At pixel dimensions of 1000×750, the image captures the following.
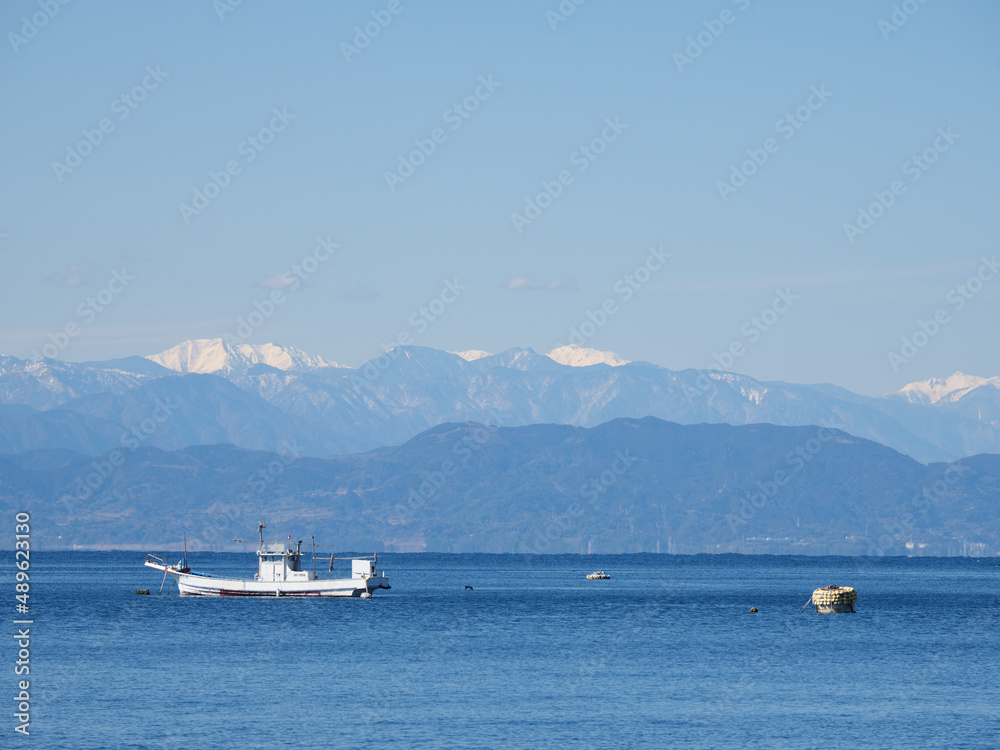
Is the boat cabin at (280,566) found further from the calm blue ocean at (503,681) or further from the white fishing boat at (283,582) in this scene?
the calm blue ocean at (503,681)

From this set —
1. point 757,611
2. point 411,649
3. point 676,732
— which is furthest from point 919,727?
point 757,611

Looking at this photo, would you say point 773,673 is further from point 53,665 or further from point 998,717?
point 53,665

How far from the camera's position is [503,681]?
282 feet

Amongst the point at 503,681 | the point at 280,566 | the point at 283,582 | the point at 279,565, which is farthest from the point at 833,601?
the point at 503,681

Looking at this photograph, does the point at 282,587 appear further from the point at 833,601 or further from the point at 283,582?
the point at 833,601

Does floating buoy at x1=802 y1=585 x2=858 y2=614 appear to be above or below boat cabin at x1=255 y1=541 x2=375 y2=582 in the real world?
below

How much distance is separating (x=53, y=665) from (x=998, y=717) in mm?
62008

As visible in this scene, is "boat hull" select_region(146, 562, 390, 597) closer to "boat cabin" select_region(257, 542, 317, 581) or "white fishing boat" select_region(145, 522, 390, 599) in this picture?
"white fishing boat" select_region(145, 522, 390, 599)

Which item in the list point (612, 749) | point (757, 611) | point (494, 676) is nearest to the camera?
point (612, 749)

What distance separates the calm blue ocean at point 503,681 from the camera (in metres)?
65.9

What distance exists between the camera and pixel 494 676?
88.5m

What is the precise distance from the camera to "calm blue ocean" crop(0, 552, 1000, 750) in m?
65.9

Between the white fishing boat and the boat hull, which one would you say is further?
the white fishing boat

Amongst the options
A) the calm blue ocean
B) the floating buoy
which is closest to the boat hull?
the calm blue ocean
